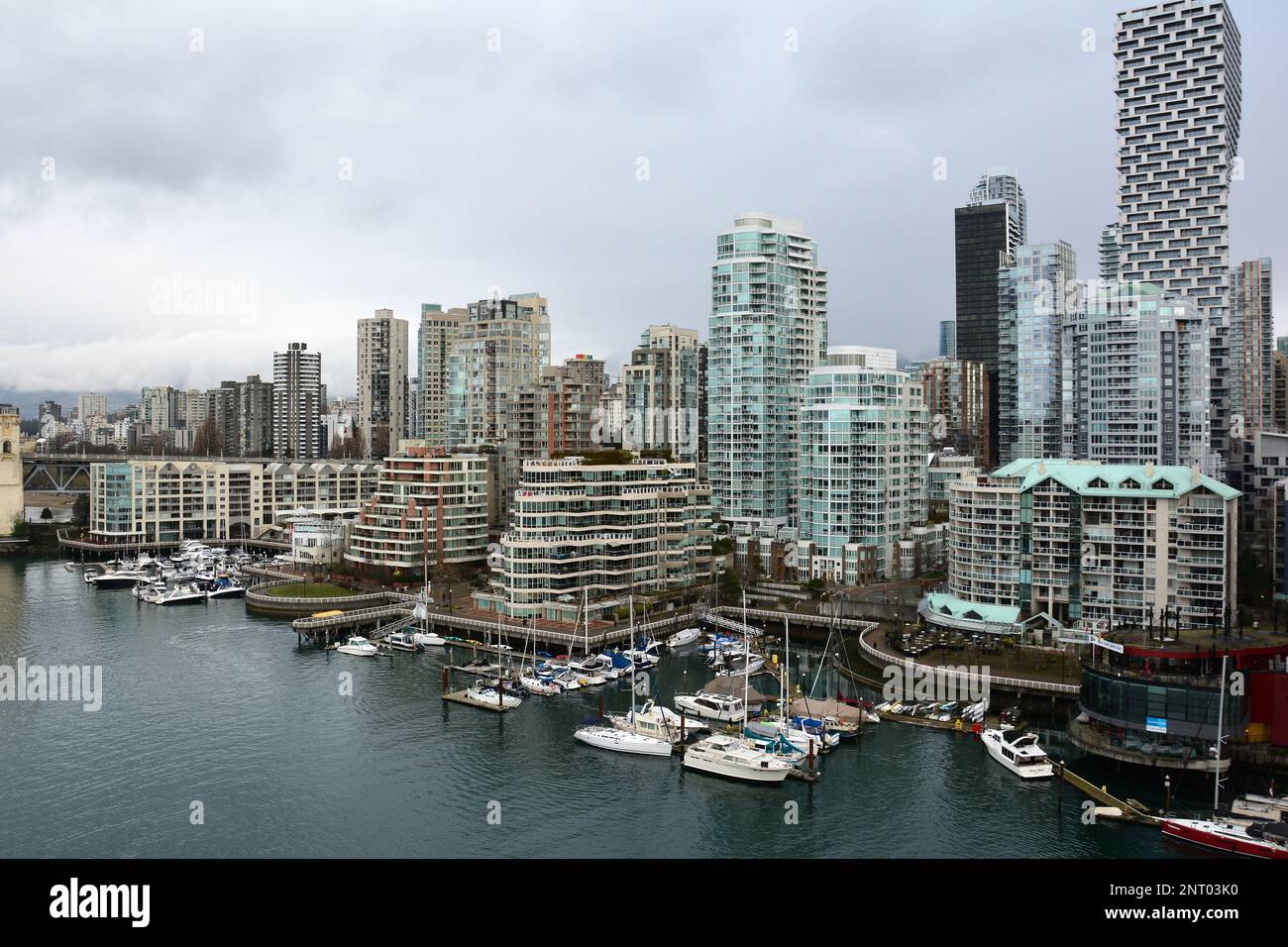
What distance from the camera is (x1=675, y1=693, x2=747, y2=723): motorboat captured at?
25.2 metres

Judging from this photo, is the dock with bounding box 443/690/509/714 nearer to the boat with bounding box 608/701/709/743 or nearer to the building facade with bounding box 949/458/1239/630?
the boat with bounding box 608/701/709/743

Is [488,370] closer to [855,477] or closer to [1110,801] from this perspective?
[855,477]

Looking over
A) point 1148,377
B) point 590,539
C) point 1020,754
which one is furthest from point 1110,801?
point 1148,377

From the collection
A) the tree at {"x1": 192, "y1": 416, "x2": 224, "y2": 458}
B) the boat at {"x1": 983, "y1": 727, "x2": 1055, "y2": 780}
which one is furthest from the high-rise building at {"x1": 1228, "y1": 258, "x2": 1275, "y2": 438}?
the tree at {"x1": 192, "y1": 416, "x2": 224, "y2": 458}

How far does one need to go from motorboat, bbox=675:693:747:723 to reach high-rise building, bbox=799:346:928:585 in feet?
50.9

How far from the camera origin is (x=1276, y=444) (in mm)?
38250

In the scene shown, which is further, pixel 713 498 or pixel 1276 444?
pixel 713 498

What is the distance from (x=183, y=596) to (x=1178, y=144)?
53742 mm

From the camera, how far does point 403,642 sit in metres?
33.7

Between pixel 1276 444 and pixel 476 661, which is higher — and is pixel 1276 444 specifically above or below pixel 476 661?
above
